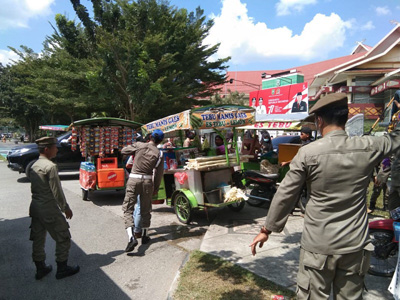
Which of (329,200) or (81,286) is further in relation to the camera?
(81,286)

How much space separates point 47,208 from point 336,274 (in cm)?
331

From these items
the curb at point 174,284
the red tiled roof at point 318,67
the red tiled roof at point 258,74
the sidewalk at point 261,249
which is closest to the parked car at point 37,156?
the sidewalk at point 261,249

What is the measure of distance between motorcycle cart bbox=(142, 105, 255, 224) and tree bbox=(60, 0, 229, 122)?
25.9 feet

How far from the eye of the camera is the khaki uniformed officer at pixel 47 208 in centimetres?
365

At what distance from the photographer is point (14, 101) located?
2786cm

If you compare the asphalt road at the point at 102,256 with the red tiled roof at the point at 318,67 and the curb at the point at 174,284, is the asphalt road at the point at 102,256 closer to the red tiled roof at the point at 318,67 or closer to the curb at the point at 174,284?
the curb at the point at 174,284

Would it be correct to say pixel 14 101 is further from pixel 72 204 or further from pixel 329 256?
pixel 329 256

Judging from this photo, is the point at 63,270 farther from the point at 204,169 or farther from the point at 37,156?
the point at 37,156

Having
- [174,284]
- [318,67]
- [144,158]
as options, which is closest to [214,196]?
[144,158]

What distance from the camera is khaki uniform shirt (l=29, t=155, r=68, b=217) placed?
3631 mm

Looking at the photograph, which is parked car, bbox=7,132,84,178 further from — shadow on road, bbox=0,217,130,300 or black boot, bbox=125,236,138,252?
black boot, bbox=125,236,138,252

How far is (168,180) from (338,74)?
56.0ft

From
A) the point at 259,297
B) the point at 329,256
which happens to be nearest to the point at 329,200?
the point at 329,256

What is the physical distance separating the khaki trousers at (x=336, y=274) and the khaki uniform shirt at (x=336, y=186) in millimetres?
54
